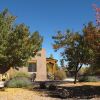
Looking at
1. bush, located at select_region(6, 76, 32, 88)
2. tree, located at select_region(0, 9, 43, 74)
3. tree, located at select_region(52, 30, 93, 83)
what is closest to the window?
tree, located at select_region(52, 30, 93, 83)

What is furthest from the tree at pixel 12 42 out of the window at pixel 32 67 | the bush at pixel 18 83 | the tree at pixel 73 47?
the window at pixel 32 67

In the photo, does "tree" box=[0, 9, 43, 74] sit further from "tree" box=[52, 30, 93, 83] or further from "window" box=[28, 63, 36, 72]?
"window" box=[28, 63, 36, 72]

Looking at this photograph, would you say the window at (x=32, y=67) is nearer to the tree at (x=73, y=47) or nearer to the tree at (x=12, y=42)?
the tree at (x=73, y=47)

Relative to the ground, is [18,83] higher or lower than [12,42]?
lower

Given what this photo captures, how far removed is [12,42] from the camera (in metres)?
25.2

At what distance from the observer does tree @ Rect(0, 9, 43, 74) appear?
80.8 feet

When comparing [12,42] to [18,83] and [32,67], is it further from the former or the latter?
[32,67]

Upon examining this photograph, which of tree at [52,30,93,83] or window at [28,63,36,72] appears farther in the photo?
window at [28,63,36,72]

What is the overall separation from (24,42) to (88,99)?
7.48 metres

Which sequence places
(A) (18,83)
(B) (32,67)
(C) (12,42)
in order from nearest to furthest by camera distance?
(C) (12,42)
(A) (18,83)
(B) (32,67)

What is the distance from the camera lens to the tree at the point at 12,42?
24.6 m

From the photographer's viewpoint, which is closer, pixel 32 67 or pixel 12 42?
pixel 12 42

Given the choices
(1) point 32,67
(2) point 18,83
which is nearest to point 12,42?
(2) point 18,83

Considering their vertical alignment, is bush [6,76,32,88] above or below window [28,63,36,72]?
below
